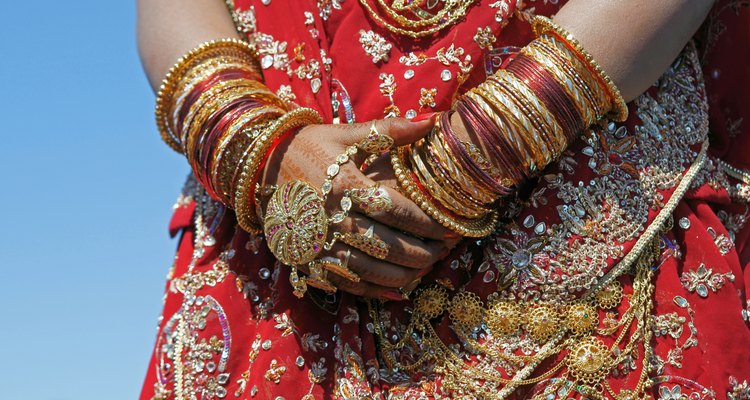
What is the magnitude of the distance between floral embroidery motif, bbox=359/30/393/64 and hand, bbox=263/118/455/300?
0.61 ft

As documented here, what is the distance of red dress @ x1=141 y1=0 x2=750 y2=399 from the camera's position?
1565 mm

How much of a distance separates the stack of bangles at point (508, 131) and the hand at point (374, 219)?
0.03 m

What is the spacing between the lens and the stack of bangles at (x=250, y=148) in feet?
5.07

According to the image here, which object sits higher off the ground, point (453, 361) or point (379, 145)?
point (379, 145)

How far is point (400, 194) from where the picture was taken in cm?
157

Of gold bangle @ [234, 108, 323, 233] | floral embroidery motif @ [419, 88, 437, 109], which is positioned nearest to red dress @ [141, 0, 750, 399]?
floral embroidery motif @ [419, 88, 437, 109]

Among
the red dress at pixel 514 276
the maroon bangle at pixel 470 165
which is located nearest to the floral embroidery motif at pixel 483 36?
the red dress at pixel 514 276

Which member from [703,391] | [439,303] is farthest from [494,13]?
[703,391]

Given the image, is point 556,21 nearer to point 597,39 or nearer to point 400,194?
point 597,39

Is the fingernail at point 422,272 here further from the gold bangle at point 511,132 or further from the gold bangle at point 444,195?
the gold bangle at point 511,132

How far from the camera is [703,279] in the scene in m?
1.63

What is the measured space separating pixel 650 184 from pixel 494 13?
1.30 feet

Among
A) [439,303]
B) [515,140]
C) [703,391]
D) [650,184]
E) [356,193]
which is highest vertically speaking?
[356,193]

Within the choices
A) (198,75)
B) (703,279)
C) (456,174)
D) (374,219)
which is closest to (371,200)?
(374,219)
